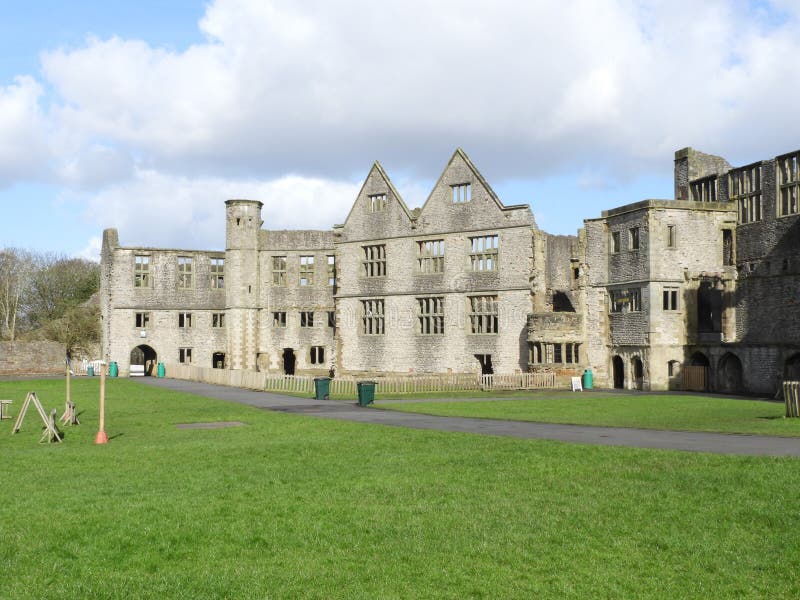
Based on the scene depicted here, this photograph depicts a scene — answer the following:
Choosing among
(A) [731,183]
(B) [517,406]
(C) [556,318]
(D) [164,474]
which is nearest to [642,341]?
(C) [556,318]

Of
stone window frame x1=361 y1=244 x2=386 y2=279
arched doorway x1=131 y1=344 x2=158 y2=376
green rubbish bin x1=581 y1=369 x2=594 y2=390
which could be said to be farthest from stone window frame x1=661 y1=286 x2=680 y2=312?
arched doorway x1=131 y1=344 x2=158 y2=376

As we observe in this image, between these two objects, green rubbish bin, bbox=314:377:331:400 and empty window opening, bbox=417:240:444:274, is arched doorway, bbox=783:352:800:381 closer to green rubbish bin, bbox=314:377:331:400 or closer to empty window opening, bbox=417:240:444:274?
empty window opening, bbox=417:240:444:274

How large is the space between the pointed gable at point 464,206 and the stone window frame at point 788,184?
14.1m

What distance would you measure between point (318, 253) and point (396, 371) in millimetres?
14002

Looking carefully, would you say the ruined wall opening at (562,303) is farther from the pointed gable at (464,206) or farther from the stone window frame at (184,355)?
the stone window frame at (184,355)

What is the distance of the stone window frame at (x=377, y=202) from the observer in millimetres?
59103

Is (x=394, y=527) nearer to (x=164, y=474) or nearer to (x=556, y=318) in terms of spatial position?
(x=164, y=474)

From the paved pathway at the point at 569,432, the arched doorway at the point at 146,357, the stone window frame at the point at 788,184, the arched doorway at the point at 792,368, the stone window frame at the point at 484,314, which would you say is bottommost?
the paved pathway at the point at 569,432

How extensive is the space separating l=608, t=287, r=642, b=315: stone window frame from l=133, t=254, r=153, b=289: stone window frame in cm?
3736

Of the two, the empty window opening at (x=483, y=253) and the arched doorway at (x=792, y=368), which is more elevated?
the empty window opening at (x=483, y=253)

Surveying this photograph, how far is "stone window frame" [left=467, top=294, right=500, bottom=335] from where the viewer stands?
175ft

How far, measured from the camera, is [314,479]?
1680 centimetres

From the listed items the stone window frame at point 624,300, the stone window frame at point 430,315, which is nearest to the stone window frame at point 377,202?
the stone window frame at point 430,315

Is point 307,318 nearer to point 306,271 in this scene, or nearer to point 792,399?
point 306,271
